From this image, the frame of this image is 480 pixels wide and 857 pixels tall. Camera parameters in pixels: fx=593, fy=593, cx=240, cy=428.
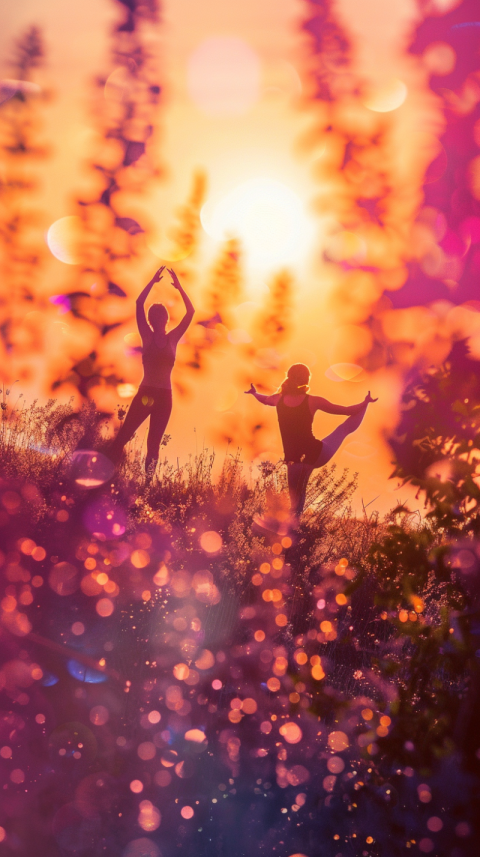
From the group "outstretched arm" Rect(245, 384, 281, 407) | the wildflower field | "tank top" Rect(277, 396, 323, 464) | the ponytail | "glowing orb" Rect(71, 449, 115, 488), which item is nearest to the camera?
the wildflower field

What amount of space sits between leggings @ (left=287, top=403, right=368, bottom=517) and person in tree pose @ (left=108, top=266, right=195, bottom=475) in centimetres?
135

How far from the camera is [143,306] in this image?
551 centimetres

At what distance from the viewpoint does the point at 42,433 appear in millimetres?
5242

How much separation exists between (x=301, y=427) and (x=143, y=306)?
1.85 meters

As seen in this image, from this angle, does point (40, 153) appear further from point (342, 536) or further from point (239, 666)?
point (239, 666)

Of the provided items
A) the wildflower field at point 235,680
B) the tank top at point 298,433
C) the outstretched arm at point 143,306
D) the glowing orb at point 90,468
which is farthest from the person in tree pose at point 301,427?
the glowing orb at point 90,468

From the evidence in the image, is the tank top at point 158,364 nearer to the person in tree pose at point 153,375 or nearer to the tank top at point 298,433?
the person in tree pose at point 153,375

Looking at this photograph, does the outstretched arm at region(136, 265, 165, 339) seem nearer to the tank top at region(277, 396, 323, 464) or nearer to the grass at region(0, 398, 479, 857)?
the tank top at region(277, 396, 323, 464)

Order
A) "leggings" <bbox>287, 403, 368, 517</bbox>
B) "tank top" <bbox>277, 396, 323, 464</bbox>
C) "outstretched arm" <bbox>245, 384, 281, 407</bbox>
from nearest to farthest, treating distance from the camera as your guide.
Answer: "leggings" <bbox>287, 403, 368, 517</bbox>
"outstretched arm" <bbox>245, 384, 281, 407</bbox>
"tank top" <bbox>277, 396, 323, 464</bbox>

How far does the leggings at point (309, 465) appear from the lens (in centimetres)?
495

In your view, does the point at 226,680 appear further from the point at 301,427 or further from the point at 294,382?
the point at 294,382

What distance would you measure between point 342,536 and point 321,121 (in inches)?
145

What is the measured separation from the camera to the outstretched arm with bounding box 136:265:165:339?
17.4 feet

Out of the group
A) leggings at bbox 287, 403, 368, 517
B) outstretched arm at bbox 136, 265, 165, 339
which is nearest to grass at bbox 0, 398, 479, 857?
leggings at bbox 287, 403, 368, 517
